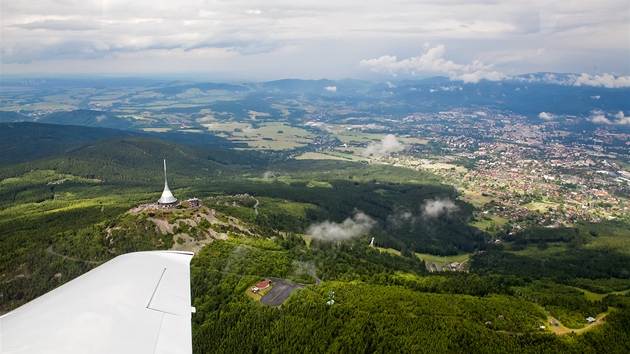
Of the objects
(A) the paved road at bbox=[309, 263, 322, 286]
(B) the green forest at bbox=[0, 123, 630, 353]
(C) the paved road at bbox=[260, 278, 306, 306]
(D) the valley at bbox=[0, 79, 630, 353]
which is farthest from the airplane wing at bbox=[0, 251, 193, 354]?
(A) the paved road at bbox=[309, 263, 322, 286]

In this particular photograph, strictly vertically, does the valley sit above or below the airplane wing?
below

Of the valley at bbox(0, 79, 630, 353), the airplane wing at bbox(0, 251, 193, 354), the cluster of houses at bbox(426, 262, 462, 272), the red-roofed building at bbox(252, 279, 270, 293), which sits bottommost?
the cluster of houses at bbox(426, 262, 462, 272)

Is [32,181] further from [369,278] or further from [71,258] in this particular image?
[369,278]

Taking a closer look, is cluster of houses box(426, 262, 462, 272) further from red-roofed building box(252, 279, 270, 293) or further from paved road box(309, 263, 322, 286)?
red-roofed building box(252, 279, 270, 293)

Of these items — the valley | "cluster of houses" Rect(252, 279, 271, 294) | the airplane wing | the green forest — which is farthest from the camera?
"cluster of houses" Rect(252, 279, 271, 294)

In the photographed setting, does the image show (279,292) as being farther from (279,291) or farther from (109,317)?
(109,317)

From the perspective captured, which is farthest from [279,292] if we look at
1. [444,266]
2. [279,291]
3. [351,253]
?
[444,266]

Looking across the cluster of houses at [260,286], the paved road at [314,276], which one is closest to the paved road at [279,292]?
the cluster of houses at [260,286]

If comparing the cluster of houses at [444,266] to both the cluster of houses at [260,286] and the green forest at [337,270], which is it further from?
the cluster of houses at [260,286]
